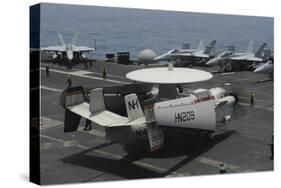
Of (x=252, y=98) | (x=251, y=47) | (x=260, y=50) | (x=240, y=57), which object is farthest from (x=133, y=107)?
(x=260, y=50)

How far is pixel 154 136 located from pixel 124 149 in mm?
4135

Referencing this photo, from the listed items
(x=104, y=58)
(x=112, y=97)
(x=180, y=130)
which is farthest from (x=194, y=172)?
(x=104, y=58)

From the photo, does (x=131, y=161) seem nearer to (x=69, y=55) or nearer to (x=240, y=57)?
(x=69, y=55)

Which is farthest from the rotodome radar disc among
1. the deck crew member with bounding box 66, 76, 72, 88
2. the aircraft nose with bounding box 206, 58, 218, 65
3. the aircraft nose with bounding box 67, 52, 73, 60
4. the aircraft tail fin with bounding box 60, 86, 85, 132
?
the aircraft nose with bounding box 67, 52, 73, 60

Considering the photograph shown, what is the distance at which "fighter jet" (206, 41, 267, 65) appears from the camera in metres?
35.2

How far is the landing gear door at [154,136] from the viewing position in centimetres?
2789

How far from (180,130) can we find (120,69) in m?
6.18

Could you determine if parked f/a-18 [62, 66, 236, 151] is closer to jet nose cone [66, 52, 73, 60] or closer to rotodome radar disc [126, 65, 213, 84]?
rotodome radar disc [126, 65, 213, 84]

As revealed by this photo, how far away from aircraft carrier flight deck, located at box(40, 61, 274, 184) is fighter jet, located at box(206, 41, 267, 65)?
0.81 metres

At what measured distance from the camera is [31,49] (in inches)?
1096

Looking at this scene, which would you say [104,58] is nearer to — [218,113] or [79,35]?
[79,35]

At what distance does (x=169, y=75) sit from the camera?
1213 inches

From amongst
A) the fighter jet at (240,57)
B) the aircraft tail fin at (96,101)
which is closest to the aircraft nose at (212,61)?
the fighter jet at (240,57)

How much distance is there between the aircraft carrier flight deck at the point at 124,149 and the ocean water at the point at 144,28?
200 centimetres
